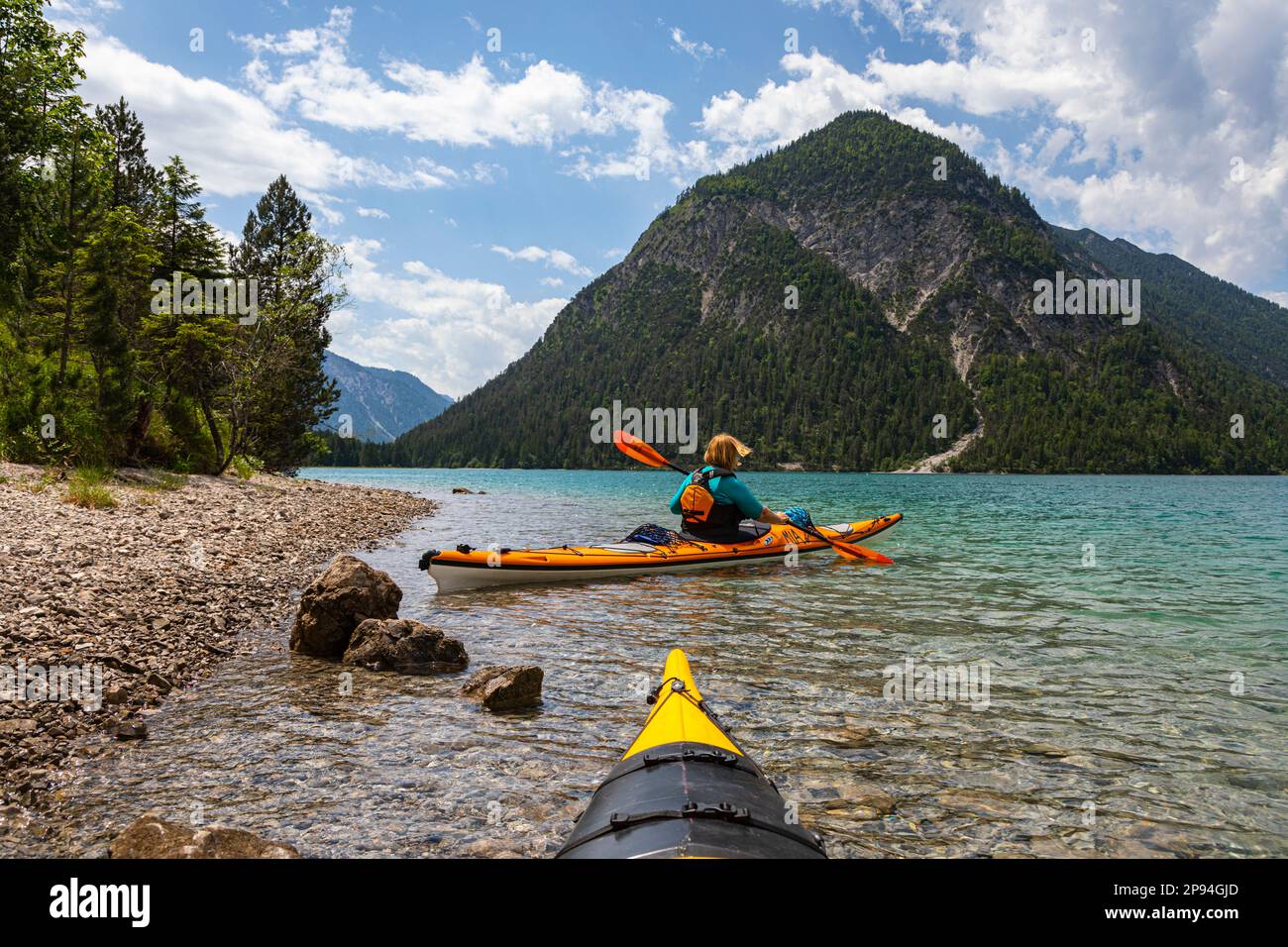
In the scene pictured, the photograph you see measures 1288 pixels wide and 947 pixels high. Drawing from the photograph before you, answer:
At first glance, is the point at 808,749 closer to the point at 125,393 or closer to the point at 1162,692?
the point at 1162,692

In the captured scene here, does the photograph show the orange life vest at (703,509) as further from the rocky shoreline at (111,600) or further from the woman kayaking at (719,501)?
the rocky shoreline at (111,600)

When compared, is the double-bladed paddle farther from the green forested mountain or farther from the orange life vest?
the green forested mountain

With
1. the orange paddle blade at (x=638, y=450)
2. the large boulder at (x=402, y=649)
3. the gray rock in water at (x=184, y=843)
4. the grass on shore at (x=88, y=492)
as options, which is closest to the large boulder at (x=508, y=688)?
the large boulder at (x=402, y=649)

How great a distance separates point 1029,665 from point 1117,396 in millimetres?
205270

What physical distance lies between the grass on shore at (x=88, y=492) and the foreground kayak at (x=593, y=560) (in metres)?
7.27

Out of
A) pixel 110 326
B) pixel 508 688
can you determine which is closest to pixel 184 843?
pixel 508 688

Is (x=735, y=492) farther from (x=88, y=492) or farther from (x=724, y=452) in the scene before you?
(x=88, y=492)

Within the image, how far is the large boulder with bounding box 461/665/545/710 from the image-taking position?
6.51 m

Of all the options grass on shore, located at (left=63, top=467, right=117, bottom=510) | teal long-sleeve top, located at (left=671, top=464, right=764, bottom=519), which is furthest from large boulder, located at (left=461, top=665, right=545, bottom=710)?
grass on shore, located at (left=63, top=467, right=117, bottom=510)

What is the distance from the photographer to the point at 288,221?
39438 millimetres

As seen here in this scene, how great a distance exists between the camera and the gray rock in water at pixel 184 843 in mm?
3314

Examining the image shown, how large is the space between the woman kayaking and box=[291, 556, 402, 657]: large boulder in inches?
259

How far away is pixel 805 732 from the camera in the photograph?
6.04 meters

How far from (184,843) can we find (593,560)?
415 inches
